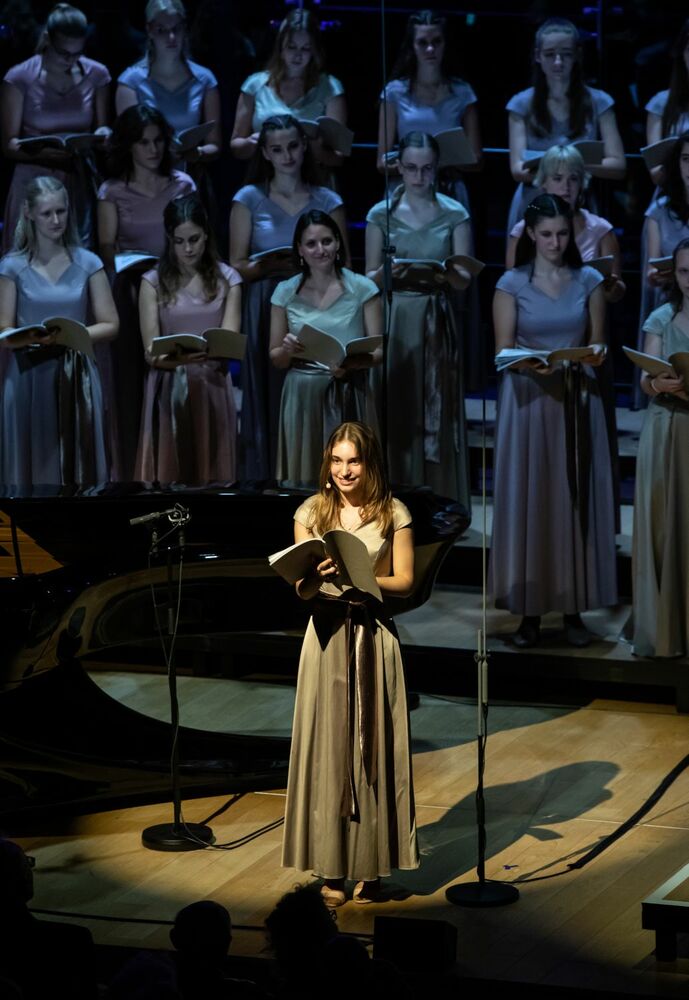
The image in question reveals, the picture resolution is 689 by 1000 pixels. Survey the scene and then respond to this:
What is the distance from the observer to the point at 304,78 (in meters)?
7.56

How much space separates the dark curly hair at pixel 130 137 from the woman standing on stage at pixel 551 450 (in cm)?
158

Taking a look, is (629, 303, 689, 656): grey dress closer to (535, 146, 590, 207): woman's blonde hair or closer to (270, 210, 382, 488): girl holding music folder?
(535, 146, 590, 207): woman's blonde hair

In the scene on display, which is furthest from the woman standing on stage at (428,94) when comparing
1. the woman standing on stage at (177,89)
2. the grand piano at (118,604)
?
the grand piano at (118,604)

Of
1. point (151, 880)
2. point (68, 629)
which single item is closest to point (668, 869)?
point (151, 880)

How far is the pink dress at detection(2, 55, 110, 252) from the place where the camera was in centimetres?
776

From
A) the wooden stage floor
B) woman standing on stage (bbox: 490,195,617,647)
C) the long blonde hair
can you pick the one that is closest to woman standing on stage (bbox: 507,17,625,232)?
woman standing on stage (bbox: 490,195,617,647)

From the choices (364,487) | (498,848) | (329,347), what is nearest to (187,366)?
(329,347)

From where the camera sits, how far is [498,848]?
5316 mm

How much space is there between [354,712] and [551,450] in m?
2.19

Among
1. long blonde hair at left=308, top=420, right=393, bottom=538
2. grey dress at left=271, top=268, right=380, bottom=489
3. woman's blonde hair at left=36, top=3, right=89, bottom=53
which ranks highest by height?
woman's blonde hair at left=36, top=3, right=89, bottom=53

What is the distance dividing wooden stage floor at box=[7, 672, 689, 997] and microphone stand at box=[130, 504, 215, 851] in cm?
5

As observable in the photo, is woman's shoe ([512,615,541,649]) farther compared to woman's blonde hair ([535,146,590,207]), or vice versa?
woman's blonde hair ([535,146,590,207])

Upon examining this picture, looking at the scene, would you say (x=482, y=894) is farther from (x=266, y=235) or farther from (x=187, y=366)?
(x=266, y=235)

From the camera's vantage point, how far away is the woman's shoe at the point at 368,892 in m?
4.86
